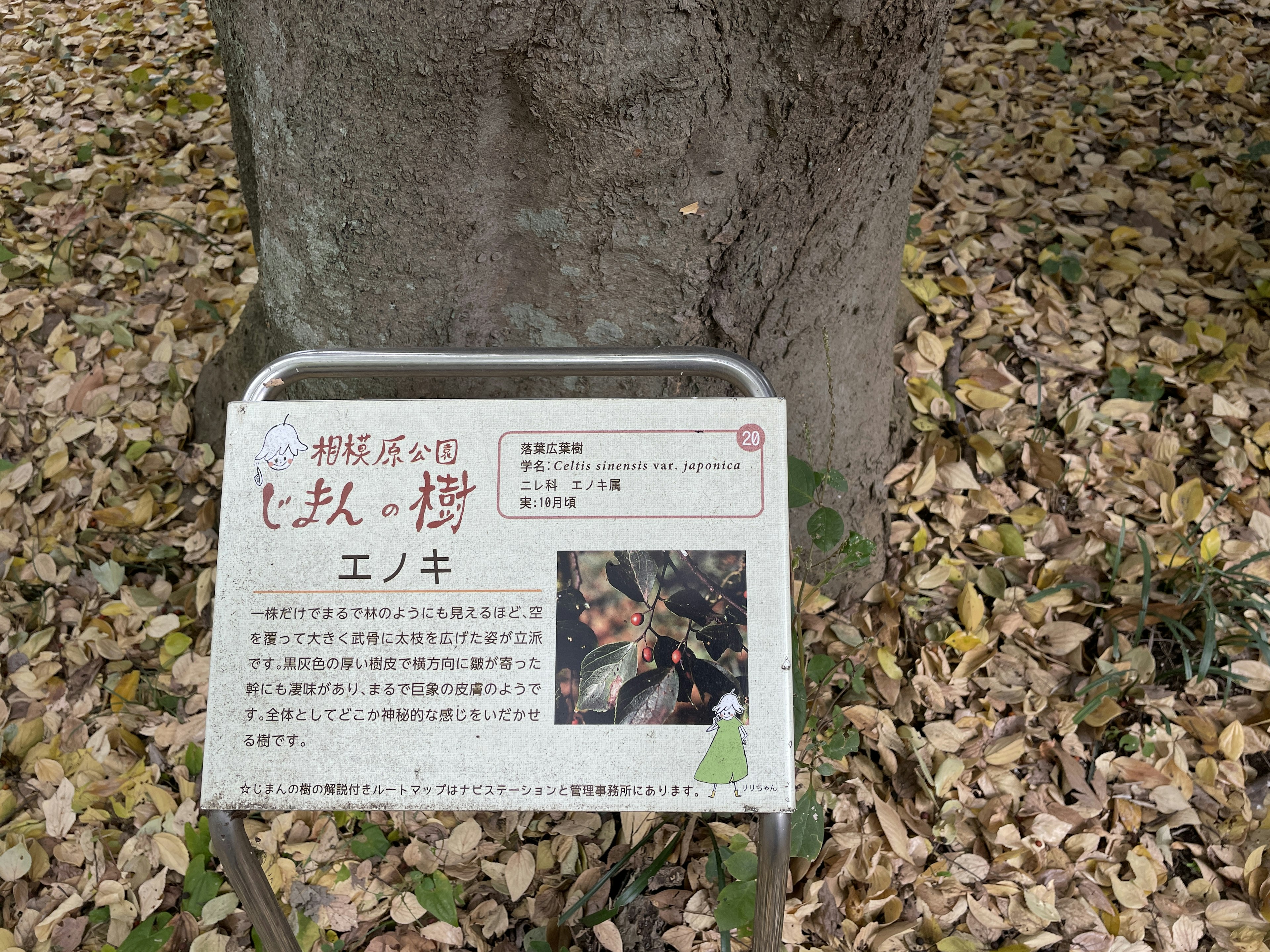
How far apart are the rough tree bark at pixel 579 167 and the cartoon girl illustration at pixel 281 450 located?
1.12 feet

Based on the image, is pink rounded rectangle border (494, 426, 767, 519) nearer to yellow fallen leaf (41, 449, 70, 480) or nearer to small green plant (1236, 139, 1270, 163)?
yellow fallen leaf (41, 449, 70, 480)

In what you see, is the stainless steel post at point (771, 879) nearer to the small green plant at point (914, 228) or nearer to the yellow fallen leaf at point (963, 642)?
the yellow fallen leaf at point (963, 642)

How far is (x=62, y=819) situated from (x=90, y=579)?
0.51 meters

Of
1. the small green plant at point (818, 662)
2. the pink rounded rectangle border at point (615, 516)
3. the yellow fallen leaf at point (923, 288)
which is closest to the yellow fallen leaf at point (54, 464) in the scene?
the pink rounded rectangle border at point (615, 516)

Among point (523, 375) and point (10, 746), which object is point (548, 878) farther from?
point (10, 746)

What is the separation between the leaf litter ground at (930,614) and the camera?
4.75ft

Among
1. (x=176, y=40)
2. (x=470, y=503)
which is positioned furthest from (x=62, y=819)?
(x=176, y=40)

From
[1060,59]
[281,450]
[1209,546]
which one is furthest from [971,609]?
[1060,59]

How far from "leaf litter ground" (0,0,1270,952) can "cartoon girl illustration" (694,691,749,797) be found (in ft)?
A: 1.20

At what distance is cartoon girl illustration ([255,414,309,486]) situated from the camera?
103 centimetres

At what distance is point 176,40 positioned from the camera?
334 centimetres

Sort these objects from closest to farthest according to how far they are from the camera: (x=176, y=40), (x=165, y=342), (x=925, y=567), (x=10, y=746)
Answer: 1. (x=10, y=746)
2. (x=925, y=567)
3. (x=165, y=342)
4. (x=176, y=40)

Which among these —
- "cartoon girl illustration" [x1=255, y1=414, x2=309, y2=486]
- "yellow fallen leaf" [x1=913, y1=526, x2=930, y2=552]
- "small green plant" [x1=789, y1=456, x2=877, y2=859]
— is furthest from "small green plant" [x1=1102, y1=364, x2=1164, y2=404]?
"cartoon girl illustration" [x1=255, y1=414, x2=309, y2=486]

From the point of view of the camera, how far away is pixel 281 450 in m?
1.04
